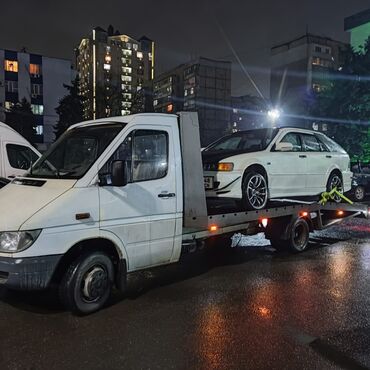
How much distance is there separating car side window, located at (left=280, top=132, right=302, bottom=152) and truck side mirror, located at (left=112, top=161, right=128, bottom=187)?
4289mm

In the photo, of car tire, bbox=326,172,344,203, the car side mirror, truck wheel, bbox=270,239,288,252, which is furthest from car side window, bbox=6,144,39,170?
car tire, bbox=326,172,344,203

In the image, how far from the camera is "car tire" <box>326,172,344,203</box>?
30.6 feet

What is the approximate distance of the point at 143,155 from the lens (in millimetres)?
5430

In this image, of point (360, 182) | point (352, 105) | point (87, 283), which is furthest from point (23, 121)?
point (87, 283)

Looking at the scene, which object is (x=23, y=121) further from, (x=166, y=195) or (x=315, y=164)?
(x=166, y=195)

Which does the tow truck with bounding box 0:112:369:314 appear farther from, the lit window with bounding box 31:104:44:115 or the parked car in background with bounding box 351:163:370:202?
the lit window with bounding box 31:104:44:115

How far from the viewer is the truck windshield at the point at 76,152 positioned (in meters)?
5.05

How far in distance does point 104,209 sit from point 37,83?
60.0 m

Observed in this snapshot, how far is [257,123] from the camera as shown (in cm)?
7994

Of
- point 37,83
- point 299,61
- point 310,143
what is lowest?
point 310,143

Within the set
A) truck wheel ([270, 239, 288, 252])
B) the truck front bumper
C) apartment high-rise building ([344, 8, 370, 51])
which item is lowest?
truck wheel ([270, 239, 288, 252])

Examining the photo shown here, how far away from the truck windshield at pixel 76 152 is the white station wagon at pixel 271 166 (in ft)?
7.78

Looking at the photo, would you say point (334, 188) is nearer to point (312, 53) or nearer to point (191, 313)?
point (191, 313)

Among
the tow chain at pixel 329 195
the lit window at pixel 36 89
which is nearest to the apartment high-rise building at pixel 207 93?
the lit window at pixel 36 89
